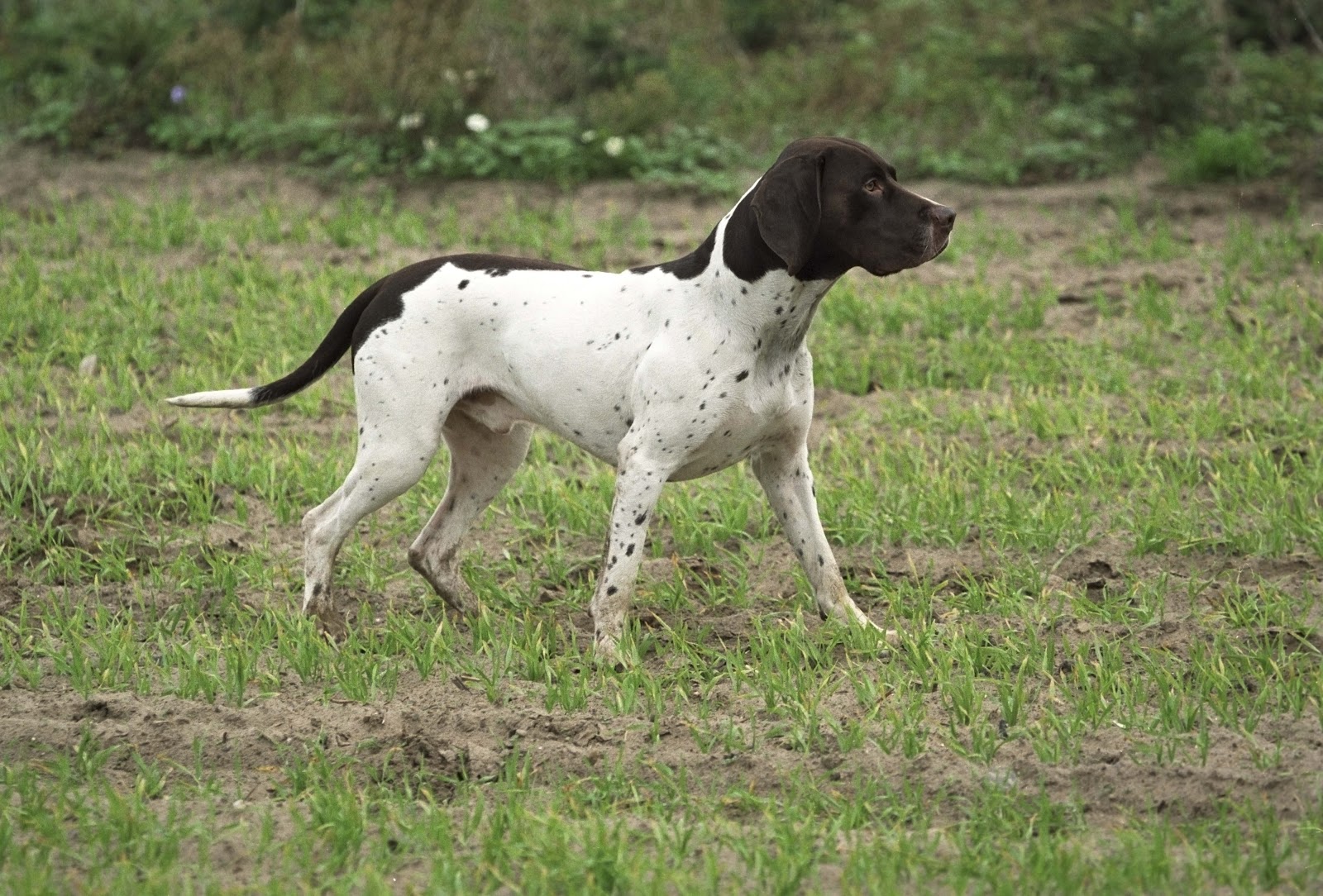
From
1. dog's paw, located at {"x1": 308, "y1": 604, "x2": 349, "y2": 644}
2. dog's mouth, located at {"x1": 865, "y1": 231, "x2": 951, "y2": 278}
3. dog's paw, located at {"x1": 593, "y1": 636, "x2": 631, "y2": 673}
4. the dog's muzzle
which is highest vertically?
the dog's muzzle

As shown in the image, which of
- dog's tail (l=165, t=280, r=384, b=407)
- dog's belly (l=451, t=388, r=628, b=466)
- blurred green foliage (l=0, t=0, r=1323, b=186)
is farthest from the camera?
blurred green foliage (l=0, t=0, r=1323, b=186)

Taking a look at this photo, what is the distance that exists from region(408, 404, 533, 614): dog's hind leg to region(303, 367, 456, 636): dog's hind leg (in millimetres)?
232

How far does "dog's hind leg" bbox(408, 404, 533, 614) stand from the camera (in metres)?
5.32

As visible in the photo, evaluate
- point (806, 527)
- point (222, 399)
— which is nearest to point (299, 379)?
point (222, 399)

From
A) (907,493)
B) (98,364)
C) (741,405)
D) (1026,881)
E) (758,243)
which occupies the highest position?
(758,243)

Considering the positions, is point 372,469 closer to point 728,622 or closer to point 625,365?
point 625,365

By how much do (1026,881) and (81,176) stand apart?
8650 millimetres

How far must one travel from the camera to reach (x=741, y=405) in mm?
4633

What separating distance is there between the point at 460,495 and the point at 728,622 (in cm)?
104

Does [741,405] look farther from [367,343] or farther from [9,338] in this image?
[9,338]

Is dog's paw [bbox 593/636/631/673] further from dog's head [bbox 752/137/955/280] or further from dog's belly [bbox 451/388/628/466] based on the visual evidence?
dog's head [bbox 752/137/955/280]

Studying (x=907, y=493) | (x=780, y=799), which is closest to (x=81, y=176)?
(x=907, y=493)

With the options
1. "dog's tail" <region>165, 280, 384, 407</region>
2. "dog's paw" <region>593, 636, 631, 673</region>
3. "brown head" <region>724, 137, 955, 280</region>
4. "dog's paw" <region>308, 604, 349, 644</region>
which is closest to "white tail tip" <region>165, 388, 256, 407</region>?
"dog's tail" <region>165, 280, 384, 407</region>

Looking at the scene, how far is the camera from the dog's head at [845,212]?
4.42 metres
